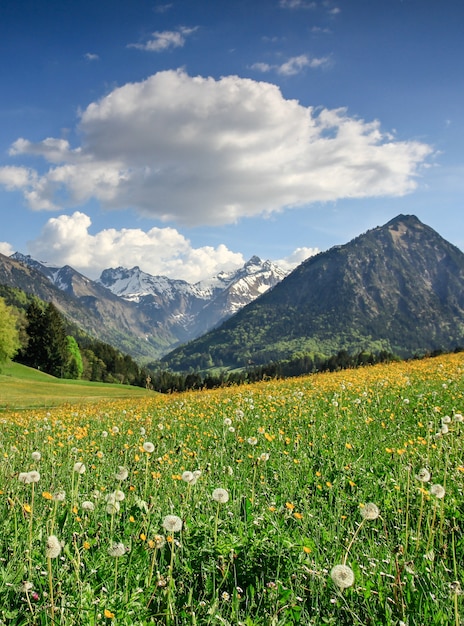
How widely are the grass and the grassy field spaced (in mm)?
19842

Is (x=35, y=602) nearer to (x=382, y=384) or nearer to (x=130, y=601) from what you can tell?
(x=130, y=601)

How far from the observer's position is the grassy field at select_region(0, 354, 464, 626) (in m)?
3.04

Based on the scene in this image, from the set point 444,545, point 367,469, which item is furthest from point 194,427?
point 444,545

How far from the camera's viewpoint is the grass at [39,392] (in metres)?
28.9

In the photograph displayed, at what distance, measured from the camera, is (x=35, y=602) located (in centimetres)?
312

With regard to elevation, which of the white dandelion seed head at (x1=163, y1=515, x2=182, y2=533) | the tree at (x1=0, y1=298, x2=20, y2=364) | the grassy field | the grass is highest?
the tree at (x1=0, y1=298, x2=20, y2=364)

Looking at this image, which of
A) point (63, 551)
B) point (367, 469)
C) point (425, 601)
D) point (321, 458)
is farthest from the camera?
point (321, 458)

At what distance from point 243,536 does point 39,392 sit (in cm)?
4220

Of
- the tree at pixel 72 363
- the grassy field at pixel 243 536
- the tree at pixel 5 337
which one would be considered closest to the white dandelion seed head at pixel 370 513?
the grassy field at pixel 243 536

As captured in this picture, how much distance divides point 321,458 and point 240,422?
8.71 ft

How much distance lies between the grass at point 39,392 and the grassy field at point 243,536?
19.8m

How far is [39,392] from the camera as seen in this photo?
41562 millimetres

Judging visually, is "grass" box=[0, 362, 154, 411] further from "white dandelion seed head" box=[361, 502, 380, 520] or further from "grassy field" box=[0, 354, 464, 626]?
"white dandelion seed head" box=[361, 502, 380, 520]

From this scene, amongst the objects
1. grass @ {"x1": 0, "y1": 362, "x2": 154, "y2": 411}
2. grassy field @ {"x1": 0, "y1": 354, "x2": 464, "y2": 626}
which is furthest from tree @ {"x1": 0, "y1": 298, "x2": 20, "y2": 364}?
grassy field @ {"x1": 0, "y1": 354, "x2": 464, "y2": 626}
